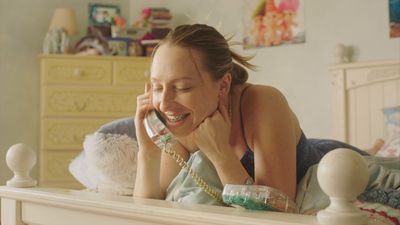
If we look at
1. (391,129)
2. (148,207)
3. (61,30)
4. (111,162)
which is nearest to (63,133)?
(61,30)

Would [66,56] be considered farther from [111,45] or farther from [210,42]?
[210,42]

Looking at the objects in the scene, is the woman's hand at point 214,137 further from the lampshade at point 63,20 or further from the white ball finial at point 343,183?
the lampshade at point 63,20

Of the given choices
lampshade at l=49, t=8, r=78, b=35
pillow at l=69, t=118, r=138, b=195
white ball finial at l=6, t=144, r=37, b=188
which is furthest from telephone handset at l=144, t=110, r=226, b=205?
lampshade at l=49, t=8, r=78, b=35

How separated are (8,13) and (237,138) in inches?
144

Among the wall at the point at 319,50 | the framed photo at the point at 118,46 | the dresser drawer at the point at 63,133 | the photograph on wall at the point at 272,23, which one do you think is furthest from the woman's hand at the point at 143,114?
the framed photo at the point at 118,46

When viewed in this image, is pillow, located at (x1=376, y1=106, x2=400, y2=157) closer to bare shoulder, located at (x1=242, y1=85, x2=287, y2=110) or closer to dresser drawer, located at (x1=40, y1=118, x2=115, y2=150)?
bare shoulder, located at (x1=242, y1=85, x2=287, y2=110)

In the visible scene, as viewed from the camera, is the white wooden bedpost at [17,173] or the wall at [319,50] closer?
the white wooden bedpost at [17,173]

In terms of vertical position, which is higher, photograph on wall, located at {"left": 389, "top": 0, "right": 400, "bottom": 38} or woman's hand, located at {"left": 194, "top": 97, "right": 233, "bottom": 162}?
photograph on wall, located at {"left": 389, "top": 0, "right": 400, "bottom": 38}

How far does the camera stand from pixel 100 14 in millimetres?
4957

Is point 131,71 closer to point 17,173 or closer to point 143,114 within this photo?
point 17,173

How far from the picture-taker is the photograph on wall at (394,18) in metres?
3.49

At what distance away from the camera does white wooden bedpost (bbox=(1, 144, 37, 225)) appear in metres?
1.52

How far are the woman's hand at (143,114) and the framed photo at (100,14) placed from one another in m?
3.54

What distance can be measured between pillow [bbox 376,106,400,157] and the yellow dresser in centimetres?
198
